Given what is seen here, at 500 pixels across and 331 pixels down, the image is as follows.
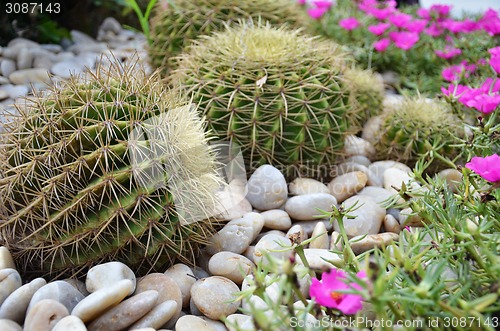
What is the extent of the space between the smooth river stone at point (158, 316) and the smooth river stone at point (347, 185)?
950 millimetres

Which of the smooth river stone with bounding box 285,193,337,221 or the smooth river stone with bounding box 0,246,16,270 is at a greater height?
the smooth river stone with bounding box 0,246,16,270

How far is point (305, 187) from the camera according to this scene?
2.06 meters

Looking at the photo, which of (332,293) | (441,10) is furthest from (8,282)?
(441,10)

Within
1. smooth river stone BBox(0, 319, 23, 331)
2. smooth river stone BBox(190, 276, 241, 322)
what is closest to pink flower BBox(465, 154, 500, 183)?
smooth river stone BBox(190, 276, 241, 322)

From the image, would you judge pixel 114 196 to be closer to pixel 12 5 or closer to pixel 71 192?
pixel 71 192

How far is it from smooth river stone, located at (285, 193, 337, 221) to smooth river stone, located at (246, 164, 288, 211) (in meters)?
0.07

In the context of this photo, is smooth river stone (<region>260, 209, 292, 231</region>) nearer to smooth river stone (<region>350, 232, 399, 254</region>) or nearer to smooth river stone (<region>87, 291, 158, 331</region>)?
smooth river stone (<region>350, 232, 399, 254</region>)

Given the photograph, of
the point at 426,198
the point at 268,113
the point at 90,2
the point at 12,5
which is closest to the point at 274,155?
the point at 268,113

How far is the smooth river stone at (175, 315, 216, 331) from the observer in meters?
1.32

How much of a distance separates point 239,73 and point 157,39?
0.99 m

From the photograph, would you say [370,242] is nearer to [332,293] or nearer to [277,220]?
[277,220]

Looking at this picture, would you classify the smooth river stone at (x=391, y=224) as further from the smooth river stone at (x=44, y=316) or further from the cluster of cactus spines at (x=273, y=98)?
the smooth river stone at (x=44, y=316)

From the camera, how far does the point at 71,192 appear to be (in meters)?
1.42

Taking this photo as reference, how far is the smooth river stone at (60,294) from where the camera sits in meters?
1.29
